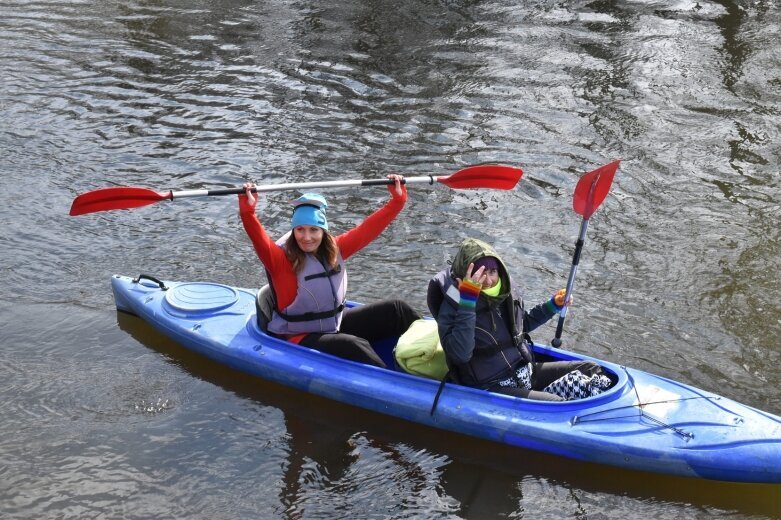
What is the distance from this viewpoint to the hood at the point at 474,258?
15.6ft

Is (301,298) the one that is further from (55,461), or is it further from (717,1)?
(717,1)

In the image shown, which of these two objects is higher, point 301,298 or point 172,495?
point 301,298

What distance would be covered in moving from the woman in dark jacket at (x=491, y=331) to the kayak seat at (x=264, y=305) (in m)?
1.33

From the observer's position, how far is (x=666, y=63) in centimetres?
1118

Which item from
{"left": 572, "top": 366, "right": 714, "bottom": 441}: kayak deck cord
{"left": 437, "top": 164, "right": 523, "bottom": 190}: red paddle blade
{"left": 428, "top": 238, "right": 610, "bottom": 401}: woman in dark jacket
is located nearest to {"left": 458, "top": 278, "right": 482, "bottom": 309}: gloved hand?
{"left": 428, "top": 238, "right": 610, "bottom": 401}: woman in dark jacket

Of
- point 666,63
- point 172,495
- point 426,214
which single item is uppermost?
point 666,63

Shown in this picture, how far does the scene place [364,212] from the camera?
8031mm

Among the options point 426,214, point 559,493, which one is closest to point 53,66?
point 426,214

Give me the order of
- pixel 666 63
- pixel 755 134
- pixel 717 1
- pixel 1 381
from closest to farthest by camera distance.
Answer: pixel 1 381, pixel 755 134, pixel 666 63, pixel 717 1

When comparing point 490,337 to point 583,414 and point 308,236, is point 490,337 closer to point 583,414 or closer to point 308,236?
point 583,414

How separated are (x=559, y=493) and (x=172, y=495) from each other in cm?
219

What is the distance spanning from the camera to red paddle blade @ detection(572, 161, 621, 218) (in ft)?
18.7

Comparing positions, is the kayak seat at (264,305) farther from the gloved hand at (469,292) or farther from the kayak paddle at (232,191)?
the gloved hand at (469,292)

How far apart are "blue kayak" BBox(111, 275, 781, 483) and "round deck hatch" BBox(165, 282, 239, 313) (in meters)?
0.45
